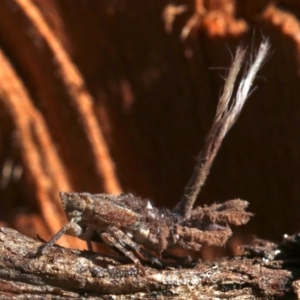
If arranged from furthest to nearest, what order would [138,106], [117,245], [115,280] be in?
1. [138,106]
2. [117,245]
3. [115,280]

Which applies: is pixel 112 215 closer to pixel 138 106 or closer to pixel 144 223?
pixel 144 223

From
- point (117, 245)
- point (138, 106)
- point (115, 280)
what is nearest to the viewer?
point (115, 280)

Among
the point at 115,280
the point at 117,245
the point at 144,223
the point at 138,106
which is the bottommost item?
the point at 115,280

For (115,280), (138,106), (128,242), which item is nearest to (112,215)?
(128,242)

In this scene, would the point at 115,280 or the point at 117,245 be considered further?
the point at 117,245

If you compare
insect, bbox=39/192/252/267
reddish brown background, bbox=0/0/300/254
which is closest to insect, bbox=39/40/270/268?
insect, bbox=39/192/252/267

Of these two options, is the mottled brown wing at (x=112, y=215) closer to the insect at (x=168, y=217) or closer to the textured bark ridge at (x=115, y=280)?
the insect at (x=168, y=217)

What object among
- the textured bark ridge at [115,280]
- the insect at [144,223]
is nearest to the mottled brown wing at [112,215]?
the insect at [144,223]
